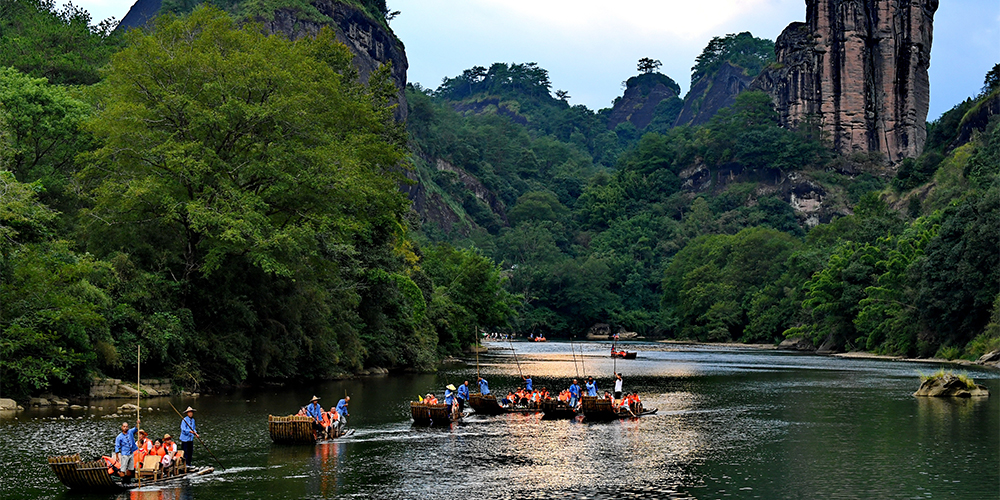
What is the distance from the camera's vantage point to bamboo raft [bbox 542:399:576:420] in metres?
42.9

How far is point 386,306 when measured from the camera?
222 feet

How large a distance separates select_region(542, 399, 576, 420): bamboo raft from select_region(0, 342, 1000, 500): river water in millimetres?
922

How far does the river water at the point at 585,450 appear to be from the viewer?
24422 mm

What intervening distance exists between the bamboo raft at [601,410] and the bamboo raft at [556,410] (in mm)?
959

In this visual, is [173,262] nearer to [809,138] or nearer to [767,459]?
[767,459]

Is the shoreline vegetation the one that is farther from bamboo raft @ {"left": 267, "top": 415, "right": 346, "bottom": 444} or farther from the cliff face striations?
the cliff face striations

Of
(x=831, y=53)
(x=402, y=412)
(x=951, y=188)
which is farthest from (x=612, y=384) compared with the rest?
(x=831, y=53)

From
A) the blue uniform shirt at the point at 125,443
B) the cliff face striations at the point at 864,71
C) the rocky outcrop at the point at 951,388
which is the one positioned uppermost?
the cliff face striations at the point at 864,71

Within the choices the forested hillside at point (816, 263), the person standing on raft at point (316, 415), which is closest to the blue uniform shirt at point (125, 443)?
the person standing on raft at point (316, 415)

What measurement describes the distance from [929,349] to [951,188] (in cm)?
2987

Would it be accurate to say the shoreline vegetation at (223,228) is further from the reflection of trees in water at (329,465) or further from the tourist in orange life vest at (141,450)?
the tourist in orange life vest at (141,450)

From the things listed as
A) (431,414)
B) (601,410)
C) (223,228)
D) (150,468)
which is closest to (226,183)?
(223,228)

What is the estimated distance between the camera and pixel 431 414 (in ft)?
126

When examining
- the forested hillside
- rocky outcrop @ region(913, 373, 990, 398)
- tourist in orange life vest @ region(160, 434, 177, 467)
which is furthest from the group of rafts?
the forested hillside
